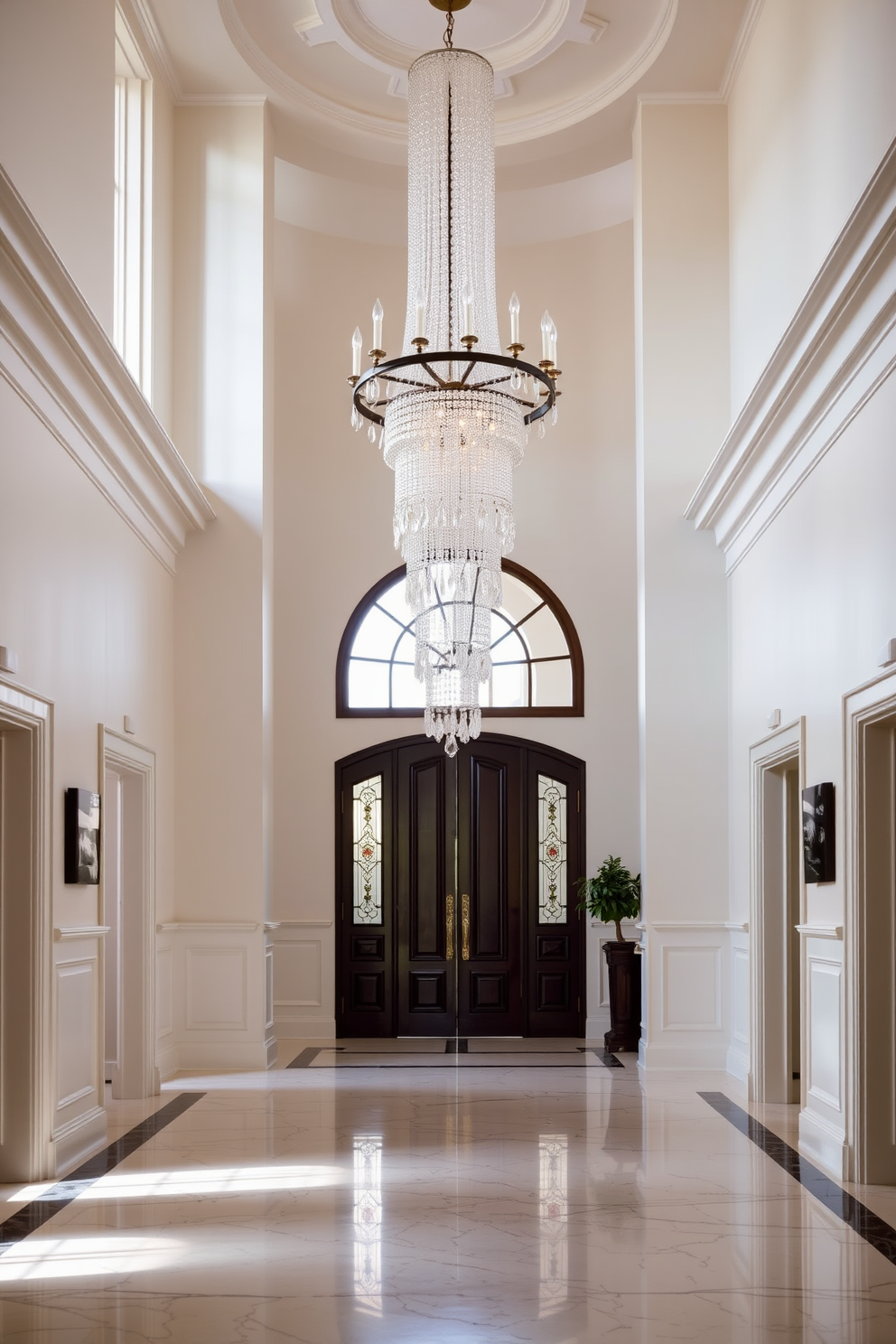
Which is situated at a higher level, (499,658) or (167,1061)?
(499,658)

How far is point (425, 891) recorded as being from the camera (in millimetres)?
11680

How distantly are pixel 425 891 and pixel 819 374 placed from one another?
6.62m

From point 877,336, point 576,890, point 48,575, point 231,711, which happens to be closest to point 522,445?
point 877,336

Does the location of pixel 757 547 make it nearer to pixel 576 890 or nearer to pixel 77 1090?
pixel 576 890

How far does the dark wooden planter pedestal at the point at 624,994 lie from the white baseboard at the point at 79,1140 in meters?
4.57

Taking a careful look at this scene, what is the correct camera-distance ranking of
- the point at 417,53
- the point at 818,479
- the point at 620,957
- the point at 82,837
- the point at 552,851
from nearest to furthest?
the point at 82,837 → the point at 818,479 → the point at 417,53 → the point at 620,957 → the point at 552,851

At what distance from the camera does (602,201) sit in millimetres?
11789

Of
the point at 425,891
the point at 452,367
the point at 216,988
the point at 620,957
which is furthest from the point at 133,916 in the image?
the point at 452,367

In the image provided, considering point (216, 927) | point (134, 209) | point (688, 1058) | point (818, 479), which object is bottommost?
point (688, 1058)

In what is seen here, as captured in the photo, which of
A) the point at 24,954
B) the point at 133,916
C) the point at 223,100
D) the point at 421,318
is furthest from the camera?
the point at 223,100

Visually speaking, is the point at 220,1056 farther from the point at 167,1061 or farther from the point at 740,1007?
the point at 740,1007

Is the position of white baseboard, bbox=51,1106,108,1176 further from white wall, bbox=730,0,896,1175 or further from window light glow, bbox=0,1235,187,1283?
white wall, bbox=730,0,896,1175

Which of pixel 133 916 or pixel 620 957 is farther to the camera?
pixel 620 957

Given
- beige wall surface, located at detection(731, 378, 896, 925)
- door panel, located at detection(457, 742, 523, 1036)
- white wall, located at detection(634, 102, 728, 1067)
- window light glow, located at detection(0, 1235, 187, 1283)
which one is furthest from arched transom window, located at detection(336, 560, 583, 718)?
window light glow, located at detection(0, 1235, 187, 1283)
